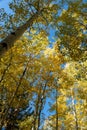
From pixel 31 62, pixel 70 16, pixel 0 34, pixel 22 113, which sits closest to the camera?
pixel 70 16

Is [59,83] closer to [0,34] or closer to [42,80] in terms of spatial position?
[42,80]

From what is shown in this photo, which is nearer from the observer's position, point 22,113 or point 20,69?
point 20,69

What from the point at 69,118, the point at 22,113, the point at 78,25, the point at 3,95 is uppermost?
the point at 78,25

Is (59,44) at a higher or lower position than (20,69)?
higher

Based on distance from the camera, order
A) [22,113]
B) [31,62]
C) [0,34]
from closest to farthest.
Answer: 1. [0,34]
2. [31,62]
3. [22,113]

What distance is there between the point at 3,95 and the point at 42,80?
302 cm

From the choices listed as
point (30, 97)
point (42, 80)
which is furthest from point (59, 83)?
point (30, 97)

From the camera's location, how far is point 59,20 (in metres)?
10.9

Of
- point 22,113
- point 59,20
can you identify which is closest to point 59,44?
point 59,20

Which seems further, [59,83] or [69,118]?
[69,118]

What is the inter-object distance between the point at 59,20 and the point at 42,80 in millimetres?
6186

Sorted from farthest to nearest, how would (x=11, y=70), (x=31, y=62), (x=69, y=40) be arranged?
1. (x=31, y=62)
2. (x=11, y=70)
3. (x=69, y=40)

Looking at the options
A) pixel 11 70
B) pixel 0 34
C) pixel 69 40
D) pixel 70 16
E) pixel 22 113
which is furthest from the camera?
pixel 22 113

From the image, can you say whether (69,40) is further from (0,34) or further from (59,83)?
(59,83)
